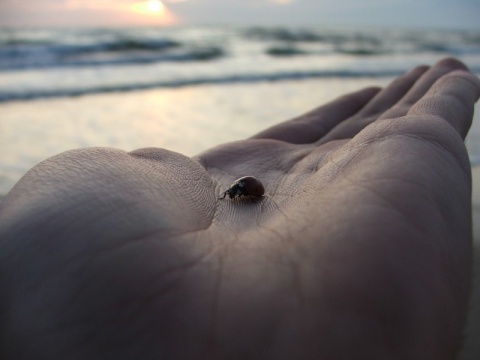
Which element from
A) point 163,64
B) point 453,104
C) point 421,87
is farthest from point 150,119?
point 163,64

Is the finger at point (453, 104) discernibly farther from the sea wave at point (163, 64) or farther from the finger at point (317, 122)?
the sea wave at point (163, 64)

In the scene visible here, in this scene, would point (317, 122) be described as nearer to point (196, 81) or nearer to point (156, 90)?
point (156, 90)

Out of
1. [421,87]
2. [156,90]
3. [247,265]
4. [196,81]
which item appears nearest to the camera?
[247,265]

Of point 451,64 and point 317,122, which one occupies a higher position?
point 451,64

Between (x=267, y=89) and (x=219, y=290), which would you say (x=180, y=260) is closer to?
(x=219, y=290)

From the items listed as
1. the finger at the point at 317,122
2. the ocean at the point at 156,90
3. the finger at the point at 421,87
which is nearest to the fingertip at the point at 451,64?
the finger at the point at 421,87

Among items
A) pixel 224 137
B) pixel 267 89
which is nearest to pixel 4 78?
pixel 267 89
